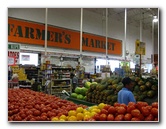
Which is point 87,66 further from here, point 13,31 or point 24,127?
point 24,127

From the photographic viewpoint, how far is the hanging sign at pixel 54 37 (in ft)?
33.3

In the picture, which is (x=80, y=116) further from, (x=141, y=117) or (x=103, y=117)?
(x=141, y=117)

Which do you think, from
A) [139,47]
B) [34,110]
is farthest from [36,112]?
[139,47]

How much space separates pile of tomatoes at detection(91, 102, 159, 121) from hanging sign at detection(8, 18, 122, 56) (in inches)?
271

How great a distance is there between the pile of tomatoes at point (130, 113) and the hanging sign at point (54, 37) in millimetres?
6885

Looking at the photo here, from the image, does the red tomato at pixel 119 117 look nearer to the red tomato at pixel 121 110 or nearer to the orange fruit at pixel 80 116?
the red tomato at pixel 121 110

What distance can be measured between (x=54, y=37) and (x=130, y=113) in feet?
32.8

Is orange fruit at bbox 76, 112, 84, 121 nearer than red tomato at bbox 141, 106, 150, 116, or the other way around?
red tomato at bbox 141, 106, 150, 116

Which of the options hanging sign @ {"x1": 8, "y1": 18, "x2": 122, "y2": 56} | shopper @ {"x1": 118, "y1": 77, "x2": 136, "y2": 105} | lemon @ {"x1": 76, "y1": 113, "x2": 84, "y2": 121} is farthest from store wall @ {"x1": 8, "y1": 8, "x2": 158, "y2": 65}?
lemon @ {"x1": 76, "y1": 113, "x2": 84, "y2": 121}

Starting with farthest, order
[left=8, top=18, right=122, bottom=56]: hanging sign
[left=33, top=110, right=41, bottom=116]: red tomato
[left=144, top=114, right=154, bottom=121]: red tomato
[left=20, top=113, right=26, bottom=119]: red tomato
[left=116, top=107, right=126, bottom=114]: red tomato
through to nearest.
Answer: [left=8, top=18, right=122, bottom=56]: hanging sign
[left=33, top=110, right=41, bottom=116]: red tomato
[left=20, top=113, right=26, bottom=119]: red tomato
[left=116, top=107, right=126, bottom=114]: red tomato
[left=144, top=114, right=154, bottom=121]: red tomato

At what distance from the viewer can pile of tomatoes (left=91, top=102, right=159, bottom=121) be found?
225 cm

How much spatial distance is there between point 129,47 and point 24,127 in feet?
53.7

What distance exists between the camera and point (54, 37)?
1184 cm

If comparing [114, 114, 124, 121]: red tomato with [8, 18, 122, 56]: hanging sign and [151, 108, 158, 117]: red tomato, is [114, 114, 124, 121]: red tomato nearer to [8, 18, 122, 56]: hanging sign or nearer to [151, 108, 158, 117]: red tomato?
[151, 108, 158, 117]: red tomato
